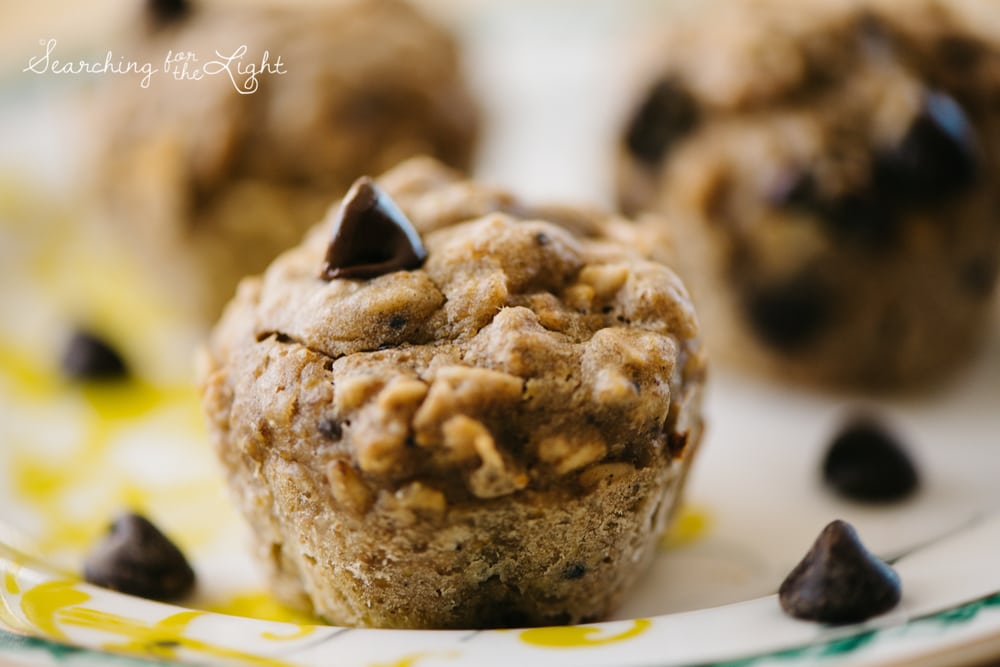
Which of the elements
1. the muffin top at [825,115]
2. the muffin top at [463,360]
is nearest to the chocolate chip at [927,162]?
the muffin top at [825,115]

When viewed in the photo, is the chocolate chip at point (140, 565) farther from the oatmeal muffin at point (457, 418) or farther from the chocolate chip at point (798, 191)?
the chocolate chip at point (798, 191)

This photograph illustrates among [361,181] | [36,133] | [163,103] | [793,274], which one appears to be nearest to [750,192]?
[793,274]

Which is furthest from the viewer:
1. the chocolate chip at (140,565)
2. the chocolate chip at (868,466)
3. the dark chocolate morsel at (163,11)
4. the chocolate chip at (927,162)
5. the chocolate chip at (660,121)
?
the dark chocolate morsel at (163,11)

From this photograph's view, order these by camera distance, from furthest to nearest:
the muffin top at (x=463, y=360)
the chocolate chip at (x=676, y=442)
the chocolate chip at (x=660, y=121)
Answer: the chocolate chip at (x=660, y=121) < the chocolate chip at (x=676, y=442) < the muffin top at (x=463, y=360)

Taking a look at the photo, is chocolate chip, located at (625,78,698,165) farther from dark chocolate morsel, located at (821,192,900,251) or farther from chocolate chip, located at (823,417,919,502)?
chocolate chip, located at (823,417,919,502)

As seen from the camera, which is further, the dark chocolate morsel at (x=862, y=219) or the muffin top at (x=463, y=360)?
the dark chocolate morsel at (x=862, y=219)

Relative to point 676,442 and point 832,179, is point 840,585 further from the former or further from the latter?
point 832,179

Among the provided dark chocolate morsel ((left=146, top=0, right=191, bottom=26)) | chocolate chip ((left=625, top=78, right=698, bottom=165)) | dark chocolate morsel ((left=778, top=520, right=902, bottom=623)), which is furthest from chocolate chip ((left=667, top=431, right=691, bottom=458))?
dark chocolate morsel ((left=146, top=0, right=191, bottom=26))

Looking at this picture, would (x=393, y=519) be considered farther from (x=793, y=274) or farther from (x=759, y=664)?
(x=793, y=274)
